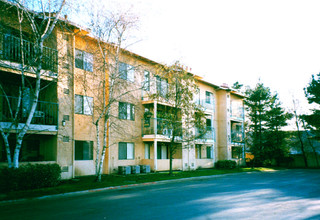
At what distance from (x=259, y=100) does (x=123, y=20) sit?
29.0 metres

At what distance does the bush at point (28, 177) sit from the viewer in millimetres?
12824

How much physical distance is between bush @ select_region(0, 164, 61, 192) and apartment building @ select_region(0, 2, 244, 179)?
6.87 ft

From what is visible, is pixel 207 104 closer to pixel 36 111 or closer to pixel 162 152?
pixel 162 152

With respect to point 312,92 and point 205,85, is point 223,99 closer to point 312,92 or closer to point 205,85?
point 205,85

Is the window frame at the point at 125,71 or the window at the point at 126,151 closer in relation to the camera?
the window frame at the point at 125,71

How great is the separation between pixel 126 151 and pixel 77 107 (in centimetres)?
592

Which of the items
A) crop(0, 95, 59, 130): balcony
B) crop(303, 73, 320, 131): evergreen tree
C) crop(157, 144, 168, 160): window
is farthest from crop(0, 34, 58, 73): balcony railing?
crop(303, 73, 320, 131): evergreen tree

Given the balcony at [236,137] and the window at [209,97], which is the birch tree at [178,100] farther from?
the balcony at [236,137]

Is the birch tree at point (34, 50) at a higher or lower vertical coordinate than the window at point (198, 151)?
higher

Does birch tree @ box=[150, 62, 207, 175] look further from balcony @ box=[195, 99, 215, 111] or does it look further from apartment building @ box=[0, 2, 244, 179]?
balcony @ box=[195, 99, 215, 111]

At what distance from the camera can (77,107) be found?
20531mm

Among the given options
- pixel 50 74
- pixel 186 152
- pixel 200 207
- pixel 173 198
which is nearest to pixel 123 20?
pixel 50 74

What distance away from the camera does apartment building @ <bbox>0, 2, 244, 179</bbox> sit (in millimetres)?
15688

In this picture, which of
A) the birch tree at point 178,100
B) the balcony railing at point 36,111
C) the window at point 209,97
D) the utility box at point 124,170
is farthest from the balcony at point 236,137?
the balcony railing at point 36,111
